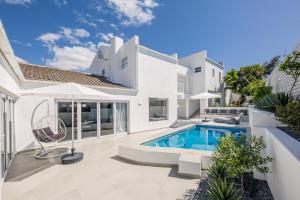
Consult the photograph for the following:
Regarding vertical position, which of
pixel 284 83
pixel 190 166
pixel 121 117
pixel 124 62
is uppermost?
pixel 124 62

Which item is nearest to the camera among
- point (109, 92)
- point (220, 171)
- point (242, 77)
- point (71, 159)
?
point (220, 171)

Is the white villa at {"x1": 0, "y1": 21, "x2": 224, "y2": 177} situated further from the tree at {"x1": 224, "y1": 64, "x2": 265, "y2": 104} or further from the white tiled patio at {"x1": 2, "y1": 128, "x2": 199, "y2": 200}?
the tree at {"x1": 224, "y1": 64, "x2": 265, "y2": 104}

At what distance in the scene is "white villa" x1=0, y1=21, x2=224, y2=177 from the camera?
26.0 feet

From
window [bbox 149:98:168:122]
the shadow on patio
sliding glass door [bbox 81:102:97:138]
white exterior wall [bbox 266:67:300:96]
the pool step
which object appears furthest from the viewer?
window [bbox 149:98:168:122]

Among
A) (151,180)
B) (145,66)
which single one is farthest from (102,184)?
(145,66)

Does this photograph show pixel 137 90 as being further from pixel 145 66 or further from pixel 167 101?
pixel 167 101

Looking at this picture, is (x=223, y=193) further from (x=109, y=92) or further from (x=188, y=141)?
(x=109, y=92)

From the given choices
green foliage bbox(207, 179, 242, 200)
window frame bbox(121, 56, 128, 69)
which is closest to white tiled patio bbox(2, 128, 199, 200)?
green foliage bbox(207, 179, 242, 200)

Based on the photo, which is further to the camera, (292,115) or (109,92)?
(109,92)

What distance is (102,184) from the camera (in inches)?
205

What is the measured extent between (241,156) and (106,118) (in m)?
10.00

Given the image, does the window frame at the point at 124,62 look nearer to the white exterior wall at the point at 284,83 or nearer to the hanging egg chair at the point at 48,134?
the hanging egg chair at the point at 48,134

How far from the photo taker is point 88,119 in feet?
36.6

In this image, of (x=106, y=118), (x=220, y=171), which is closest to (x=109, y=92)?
(x=106, y=118)
